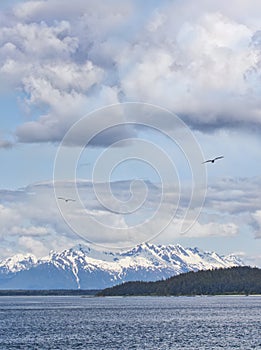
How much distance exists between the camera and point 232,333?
161375 mm

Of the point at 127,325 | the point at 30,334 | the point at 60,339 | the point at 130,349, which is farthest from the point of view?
the point at 127,325

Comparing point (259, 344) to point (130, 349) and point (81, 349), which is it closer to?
point (130, 349)

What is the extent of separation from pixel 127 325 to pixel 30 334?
33789 mm

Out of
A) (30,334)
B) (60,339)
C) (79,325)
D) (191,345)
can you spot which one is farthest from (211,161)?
(79,325)

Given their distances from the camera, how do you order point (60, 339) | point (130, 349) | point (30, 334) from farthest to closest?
point (30, 334)
point (60, 339)
point (130, 349)

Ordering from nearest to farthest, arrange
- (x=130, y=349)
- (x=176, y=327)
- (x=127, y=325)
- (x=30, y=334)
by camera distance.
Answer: (x=130, y=349) < (x=30, y=334) < (x=176, y=327) < (x=127, y=325)

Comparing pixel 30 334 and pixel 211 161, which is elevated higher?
pixel 211 161

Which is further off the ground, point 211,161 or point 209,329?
point 211,161

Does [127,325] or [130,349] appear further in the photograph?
[127,325]

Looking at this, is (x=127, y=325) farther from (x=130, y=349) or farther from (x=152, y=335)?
(x=130, y=349)

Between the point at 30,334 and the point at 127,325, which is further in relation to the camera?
the point at 127,325

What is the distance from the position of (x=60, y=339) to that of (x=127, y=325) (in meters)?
44.0

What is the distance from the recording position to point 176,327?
183 meters

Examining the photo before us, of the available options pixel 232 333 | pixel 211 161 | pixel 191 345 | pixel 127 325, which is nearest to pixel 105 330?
pixel 127 325
